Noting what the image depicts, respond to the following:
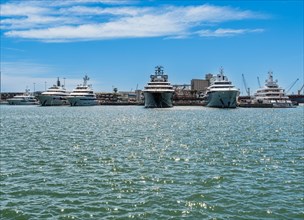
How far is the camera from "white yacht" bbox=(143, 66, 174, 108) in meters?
167

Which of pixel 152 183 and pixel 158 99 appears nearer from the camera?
pixel 152 183

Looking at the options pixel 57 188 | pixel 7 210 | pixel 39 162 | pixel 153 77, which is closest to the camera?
pixel 7 210

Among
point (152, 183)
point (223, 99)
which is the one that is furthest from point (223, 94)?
point (152, 183)

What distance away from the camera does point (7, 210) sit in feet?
55.9

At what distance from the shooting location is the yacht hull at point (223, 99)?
548ft

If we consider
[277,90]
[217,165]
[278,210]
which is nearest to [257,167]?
[217,165]

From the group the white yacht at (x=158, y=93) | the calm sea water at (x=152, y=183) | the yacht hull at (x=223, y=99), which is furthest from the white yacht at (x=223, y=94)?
the calm sea water at (x=152, y=183)

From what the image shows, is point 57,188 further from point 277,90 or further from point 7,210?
point 277,90

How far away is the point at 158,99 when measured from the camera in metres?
171

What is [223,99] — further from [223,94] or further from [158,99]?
[158,99]

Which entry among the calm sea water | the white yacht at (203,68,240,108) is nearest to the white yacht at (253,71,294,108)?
the white yacht at (203,68,240,108)

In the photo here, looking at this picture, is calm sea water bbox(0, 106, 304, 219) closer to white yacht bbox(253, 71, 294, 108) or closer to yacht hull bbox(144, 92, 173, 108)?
yacht hull bbox(144, 92, 173, 108)

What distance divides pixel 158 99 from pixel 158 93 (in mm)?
5337

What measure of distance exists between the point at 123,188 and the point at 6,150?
18760mm
